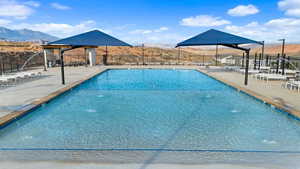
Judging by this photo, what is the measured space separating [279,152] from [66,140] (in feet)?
11.7

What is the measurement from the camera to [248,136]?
4086 millimetres

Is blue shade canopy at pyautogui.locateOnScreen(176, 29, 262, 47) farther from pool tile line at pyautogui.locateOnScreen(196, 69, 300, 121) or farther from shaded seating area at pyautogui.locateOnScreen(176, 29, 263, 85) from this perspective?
pool tile line at pyautogui.locateOnScreen(196, 69, 300, 121)

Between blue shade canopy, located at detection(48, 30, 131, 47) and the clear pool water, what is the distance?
2.73 meters

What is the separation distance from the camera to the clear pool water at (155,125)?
12.2 ft

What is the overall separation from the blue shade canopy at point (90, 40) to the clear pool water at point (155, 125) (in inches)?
107

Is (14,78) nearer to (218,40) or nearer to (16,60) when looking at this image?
(16,60)

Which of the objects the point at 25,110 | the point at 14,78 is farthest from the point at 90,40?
the point at 25,110

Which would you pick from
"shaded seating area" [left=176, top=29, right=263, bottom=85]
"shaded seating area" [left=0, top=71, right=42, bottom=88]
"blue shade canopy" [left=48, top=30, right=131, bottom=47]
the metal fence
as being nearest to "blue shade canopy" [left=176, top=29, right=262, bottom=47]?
"shaded seating area" [left=176, top=29, right=263, bottom=85]

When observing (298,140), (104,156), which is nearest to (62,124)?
(104,156)

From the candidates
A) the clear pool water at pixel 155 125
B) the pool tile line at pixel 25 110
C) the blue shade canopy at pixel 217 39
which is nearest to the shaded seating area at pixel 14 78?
the pool tile line at pixel 25 110

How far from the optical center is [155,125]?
4.74m

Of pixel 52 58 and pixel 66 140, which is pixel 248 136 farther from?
pixel 52 58

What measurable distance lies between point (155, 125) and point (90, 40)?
6139mm

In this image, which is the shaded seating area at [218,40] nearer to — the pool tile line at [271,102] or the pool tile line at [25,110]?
the pool tile line at [271,102]
